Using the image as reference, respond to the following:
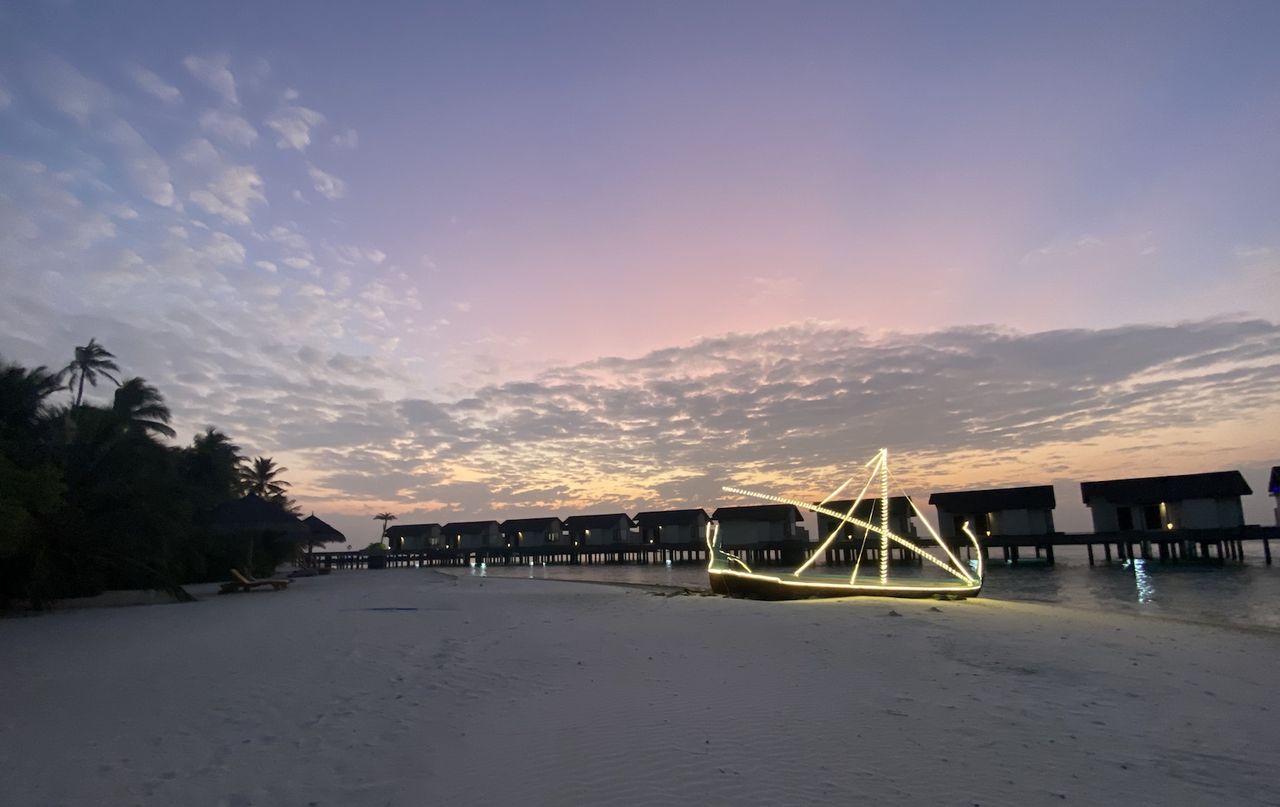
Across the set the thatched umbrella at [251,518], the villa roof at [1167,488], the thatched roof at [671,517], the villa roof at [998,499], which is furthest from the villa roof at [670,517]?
the thatched umbrella at [251,518]

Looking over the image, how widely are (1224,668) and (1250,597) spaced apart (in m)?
27.6

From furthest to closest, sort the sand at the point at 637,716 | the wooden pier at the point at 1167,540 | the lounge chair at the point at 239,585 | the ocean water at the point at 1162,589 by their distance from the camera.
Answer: the wooden pier at the point at 1167,540
the lounge chair at the point at 239,585
the ocean water at the point at 1162,589
the sand at the point at 637,716

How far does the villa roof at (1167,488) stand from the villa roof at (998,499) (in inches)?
152

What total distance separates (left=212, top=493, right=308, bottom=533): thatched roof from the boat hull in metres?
22.7

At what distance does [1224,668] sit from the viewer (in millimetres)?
11188

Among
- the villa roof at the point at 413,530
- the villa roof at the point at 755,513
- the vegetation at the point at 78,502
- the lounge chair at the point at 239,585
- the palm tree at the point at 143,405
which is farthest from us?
the villa roof at the point at 413,530

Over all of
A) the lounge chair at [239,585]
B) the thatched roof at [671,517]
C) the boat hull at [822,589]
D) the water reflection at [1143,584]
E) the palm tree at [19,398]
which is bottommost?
the water reflection at [1143,584]

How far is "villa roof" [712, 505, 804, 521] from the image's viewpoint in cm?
7200

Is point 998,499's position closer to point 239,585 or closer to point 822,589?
point 822,589

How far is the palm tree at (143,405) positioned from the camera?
136ft

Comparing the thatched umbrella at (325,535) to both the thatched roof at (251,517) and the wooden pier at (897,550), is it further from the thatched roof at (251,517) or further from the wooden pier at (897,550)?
the wooden pier at (897,550)

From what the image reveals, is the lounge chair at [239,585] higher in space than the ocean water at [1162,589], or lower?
higher

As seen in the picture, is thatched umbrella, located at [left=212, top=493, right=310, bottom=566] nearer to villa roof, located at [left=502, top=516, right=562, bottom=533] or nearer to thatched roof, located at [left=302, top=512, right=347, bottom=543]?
thatched roof, located at [left=302, top=512, right=347, bottom=543]

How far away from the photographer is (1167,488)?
55.4 metres
